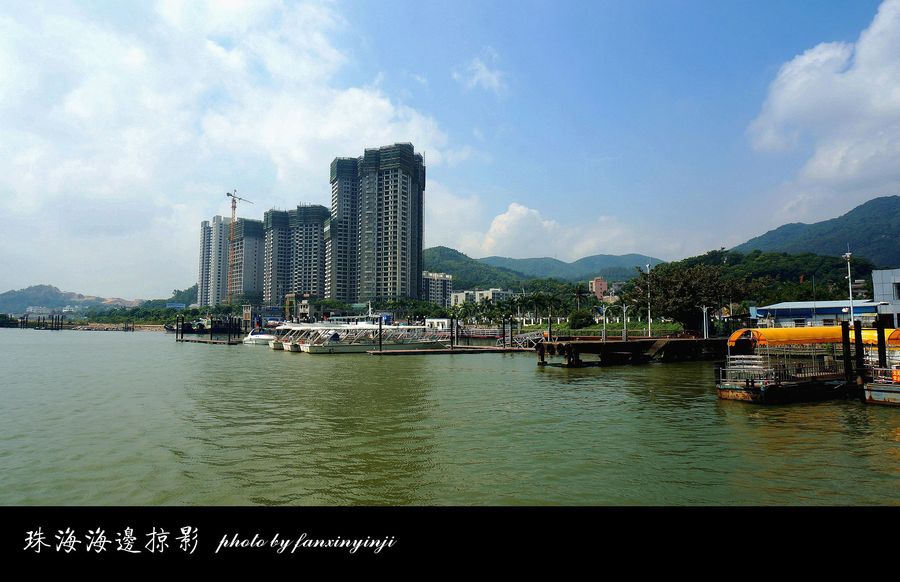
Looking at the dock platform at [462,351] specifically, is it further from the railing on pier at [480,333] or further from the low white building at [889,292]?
the low white building at [889,292]

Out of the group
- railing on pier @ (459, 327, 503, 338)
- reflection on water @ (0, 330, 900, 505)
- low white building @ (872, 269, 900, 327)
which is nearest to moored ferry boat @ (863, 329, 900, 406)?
reflection on water @ (0, 330, 900, 505)

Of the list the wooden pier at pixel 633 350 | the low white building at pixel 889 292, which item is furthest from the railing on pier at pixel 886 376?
the low white building at pixel 889 292

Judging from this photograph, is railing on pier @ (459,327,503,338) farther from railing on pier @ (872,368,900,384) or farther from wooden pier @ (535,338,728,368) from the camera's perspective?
railing on pier @ (872,368,900,384)

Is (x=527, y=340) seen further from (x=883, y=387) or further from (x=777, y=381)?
(x=883, y=387)

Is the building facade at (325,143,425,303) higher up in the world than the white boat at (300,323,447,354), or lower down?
higher up

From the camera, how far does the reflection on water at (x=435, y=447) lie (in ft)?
37.3

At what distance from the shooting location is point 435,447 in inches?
603

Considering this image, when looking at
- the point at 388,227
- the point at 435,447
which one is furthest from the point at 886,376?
the point at 388,227

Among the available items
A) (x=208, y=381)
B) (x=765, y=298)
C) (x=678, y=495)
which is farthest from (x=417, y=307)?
(x=678, y=495)

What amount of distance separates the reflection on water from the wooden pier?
1391 cm

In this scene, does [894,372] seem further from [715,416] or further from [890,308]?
[890,308]

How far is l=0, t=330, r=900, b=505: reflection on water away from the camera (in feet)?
37.3

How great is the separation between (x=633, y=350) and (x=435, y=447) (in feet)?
119
